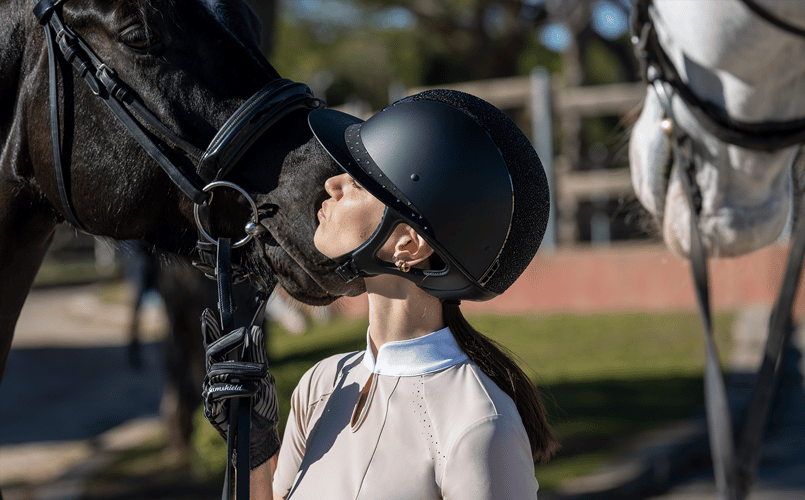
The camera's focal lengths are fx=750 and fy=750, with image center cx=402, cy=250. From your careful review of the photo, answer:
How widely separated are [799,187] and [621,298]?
6013mm

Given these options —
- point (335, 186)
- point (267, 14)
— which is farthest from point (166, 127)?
point (267, 14)

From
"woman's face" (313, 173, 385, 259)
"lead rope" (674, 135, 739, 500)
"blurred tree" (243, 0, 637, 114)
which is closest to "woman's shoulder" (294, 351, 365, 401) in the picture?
Result: "woman's face" (313, 173, 385, 259)

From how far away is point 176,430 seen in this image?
229 inches

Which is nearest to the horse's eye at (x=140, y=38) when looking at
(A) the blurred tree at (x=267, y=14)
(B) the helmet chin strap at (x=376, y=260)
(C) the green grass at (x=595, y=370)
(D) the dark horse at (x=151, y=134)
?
(D) the dark horse at (x=151, y=134)

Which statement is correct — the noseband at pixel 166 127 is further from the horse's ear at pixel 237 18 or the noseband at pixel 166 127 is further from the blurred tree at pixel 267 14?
the blurred tree at pixel 267 14

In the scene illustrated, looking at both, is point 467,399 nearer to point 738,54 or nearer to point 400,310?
point 400,310

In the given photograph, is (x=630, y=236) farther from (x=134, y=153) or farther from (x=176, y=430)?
(x=134, y=153)

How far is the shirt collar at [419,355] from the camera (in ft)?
4.17

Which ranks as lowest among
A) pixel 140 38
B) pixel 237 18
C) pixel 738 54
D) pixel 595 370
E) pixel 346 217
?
pixel 595 370

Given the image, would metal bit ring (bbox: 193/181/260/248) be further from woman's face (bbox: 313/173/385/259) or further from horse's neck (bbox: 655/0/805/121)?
horse's neck (bbox: 655/0/805/121)

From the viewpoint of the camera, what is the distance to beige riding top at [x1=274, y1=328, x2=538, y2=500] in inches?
44.5

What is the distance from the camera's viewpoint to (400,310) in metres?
1.32

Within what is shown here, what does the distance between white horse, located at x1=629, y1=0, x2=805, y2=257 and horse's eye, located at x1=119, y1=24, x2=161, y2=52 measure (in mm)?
1591

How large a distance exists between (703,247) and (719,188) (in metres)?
0.22
